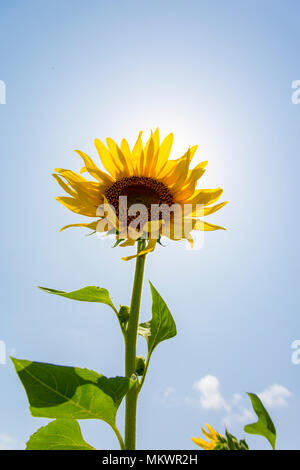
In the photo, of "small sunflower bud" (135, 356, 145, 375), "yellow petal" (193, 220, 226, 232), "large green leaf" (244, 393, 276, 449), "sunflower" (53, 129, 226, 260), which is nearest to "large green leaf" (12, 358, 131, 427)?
"small sunflower bud" (135, 356, 145, 375)

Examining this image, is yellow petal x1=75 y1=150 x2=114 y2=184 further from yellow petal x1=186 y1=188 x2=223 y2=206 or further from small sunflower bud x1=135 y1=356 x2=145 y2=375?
small sunflower bud x1=135 y1=356 x2=145 y2=375

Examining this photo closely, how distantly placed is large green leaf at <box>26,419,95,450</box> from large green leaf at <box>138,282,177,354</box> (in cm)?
41

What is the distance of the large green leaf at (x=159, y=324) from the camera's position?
1.53 m

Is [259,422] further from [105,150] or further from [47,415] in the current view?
[105,150]

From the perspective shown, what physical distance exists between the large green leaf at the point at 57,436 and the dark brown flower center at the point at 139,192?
1.27 meters

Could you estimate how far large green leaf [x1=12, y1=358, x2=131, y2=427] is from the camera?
1062mm

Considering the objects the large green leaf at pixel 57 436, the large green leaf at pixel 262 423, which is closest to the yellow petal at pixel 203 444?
the large green leaf at pixel 262 423

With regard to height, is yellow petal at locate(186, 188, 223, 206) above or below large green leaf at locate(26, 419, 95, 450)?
above

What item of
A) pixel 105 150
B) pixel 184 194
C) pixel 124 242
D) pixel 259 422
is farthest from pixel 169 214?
pixel 259 422

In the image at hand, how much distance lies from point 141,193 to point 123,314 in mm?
1062

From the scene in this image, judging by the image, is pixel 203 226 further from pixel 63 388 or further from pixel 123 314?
pixel 63 388

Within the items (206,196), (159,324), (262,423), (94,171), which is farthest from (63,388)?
(94,171)

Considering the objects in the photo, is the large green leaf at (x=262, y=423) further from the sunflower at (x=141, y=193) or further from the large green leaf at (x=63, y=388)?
the sunflower at (x=141, y=193)
